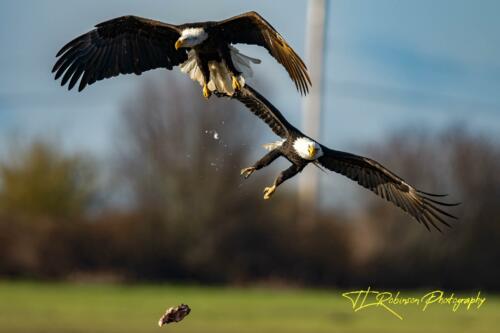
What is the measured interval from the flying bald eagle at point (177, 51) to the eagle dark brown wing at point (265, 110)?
0.07m

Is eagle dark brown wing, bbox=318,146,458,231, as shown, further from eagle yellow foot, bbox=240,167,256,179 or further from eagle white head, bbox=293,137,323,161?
eagle yellow foot, bbox=240,167,256,179

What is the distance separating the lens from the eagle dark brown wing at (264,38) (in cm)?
786

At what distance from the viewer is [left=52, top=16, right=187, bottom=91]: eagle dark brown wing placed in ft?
28.3

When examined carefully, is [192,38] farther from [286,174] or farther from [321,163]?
[321,163]

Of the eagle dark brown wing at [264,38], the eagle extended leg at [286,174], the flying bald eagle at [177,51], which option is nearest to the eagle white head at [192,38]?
the flying bald eagle at [177,51]

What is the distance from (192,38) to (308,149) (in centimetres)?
106

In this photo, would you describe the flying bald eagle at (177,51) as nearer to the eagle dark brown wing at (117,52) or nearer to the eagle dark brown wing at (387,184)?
the eagle dark brown wing at (117,52)

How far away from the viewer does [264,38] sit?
823cm

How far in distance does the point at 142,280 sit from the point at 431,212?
67.6 ft
